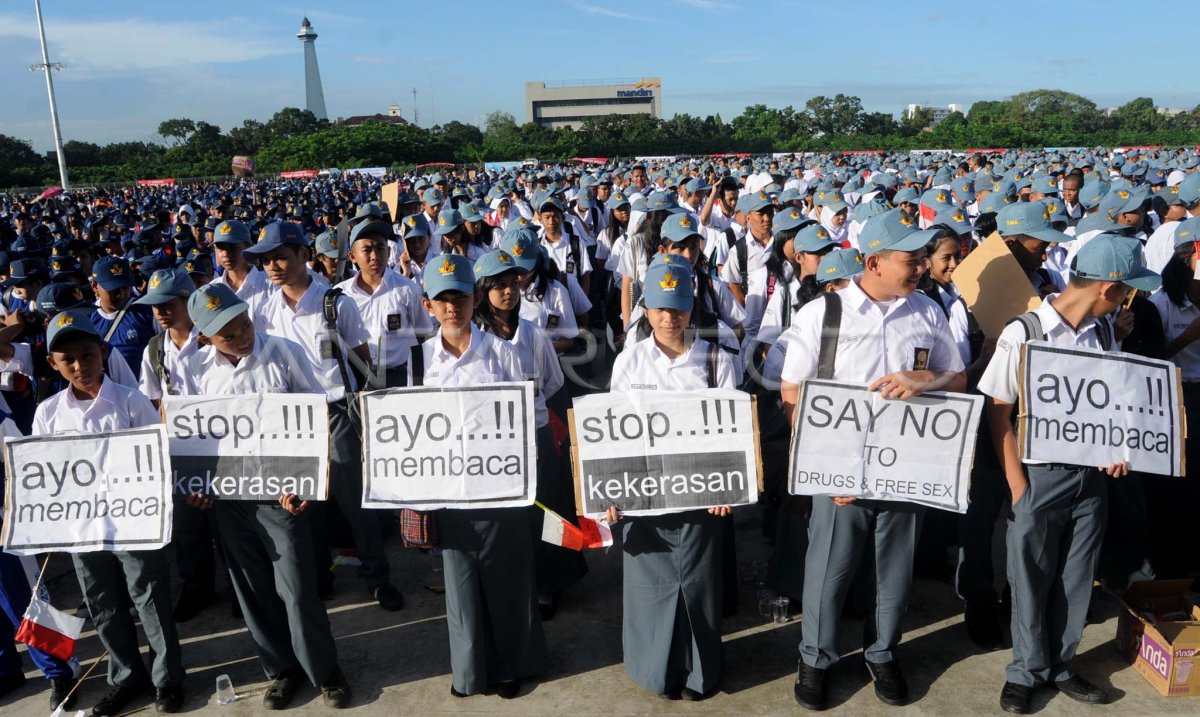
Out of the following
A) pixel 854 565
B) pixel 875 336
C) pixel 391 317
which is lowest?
pixel 854 565

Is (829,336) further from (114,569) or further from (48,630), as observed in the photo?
(48,630)

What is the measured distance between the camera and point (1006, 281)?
4566mm

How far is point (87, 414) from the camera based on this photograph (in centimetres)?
379

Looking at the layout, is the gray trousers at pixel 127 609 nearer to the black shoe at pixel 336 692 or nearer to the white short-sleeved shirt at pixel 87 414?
the white short-sleeved shirt at pixel 87 414

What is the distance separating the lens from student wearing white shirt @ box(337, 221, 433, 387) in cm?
548

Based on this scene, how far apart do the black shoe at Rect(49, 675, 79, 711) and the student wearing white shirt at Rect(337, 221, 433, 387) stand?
7.80 feet

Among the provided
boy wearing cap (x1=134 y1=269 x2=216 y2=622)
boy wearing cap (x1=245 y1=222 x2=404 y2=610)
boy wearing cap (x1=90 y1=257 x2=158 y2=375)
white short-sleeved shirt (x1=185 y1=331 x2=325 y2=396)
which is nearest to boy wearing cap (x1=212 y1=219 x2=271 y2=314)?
boy wearing cap (x1=90 y1=257 x2=158 y2=375)

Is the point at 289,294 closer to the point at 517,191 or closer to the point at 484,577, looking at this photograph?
the point at 484,577

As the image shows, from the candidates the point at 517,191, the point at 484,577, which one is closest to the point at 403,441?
the point at 484,577

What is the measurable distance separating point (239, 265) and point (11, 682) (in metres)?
3.36

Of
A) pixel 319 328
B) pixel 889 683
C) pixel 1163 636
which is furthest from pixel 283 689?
pixel 1163 636

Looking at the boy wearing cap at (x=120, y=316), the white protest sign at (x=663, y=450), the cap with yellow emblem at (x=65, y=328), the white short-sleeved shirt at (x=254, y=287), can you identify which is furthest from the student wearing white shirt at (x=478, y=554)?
the boy wearing cap at (x=120, y=316)

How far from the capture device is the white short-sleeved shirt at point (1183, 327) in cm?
450

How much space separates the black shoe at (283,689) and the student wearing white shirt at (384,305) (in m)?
1.93
